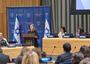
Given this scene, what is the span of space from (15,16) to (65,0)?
2947 mm

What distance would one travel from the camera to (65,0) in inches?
698

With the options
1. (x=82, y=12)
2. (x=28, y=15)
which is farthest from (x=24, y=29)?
(x=82, y=12)

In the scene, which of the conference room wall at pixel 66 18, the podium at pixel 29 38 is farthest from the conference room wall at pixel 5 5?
the podium at pixel 29 38

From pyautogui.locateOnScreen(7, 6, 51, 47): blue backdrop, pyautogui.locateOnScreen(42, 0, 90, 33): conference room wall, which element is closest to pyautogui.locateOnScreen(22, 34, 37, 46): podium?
pyautogui.locateOnScreen(7, 6, 51, 47): blue backdrop

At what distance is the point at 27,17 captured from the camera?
16.6 meters

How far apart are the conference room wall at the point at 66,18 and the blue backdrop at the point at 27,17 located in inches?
36.8

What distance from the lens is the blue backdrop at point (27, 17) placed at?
653 inches

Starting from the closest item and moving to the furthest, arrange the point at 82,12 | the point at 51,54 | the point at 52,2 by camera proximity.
Result: the point at 51,54, the point at 82,12, the point at 52,2

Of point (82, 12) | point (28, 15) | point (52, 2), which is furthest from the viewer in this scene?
point (52, 2)

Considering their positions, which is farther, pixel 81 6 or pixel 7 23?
pixel 7 23

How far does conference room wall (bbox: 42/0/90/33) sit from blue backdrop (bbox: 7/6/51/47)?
3.07 feet

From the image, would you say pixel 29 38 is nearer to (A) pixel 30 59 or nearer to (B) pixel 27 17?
(B) pixel 27 17

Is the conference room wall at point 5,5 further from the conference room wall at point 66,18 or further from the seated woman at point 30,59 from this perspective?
the seated woman at point 30,59

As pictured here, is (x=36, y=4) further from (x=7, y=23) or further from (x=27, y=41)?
(x=27, y=41)
